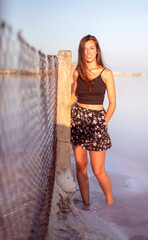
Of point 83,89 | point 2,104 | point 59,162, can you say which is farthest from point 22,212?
point 2,104

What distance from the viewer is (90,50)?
132 inches

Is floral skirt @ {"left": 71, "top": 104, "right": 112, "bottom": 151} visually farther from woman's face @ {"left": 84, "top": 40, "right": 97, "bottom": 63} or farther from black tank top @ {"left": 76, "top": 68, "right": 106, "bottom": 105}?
woman's face @ {"left": 84, "top": 40, "right": 97, "bottom": 63}

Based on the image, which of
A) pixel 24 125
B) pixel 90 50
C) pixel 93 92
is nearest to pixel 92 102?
pixel 93 92

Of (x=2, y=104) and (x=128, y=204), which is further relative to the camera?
(x=128, y=204)

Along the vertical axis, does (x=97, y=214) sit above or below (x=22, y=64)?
below

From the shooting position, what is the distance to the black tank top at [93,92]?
3.32 metres

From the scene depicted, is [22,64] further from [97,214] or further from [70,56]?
[97,214]

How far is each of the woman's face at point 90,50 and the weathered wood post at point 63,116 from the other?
192 millimetres

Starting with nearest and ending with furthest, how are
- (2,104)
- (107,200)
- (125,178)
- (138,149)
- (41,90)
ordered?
(2,104) < (41,90) < (107,200) < (125,178) < (138,149)

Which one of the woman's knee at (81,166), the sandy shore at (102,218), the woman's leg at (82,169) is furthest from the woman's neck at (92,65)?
the sandy shore at (102,218)

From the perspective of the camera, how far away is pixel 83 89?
11.2ft

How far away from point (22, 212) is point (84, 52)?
5.80 feet

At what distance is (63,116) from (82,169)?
0.70m

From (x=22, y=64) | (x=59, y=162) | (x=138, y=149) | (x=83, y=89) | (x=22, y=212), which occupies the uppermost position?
(x=22, y=64)
